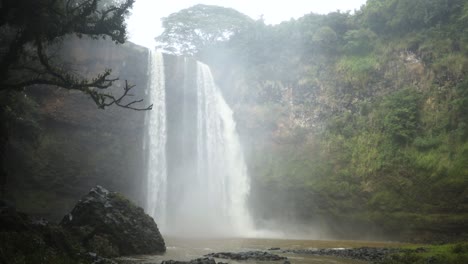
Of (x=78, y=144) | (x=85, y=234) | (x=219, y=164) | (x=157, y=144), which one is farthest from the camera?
(x=219, y=164)

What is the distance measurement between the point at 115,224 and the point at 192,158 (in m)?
20.3

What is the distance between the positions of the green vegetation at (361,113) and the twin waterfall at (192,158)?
6.54 feet

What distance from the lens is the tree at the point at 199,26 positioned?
5347cm

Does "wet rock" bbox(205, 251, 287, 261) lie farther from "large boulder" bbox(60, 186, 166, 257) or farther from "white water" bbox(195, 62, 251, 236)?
"white water" bbox(195, 62, 251, 236)

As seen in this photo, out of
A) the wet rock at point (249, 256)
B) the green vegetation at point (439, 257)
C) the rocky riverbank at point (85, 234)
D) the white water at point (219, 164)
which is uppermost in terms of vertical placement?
the white water at point (219, 164)

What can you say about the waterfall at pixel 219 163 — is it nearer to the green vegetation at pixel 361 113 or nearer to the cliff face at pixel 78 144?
the green vegetation at pixel 361 113

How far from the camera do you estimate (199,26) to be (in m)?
53.7

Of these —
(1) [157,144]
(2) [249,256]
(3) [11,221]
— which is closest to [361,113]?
(1) [157,144]

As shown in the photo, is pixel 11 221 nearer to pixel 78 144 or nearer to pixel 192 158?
pixel 78 144

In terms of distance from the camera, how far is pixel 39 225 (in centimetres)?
1138

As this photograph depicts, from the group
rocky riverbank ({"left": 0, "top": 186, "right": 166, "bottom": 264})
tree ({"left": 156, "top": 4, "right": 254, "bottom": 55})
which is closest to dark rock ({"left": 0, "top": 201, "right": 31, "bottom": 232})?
rocky riverbank ({"left": 0, "top": 186, "right": 166, "bottom": 264})

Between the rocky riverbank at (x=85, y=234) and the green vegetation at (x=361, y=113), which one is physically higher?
the green vegetation at (x=361, y=113)

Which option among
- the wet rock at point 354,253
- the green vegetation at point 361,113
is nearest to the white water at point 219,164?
the green vegetation at point 361,113

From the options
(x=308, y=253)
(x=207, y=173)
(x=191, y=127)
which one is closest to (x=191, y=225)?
(x=207, y=173)
